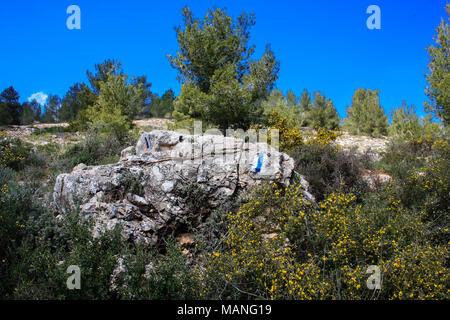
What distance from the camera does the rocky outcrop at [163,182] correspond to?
523 cm

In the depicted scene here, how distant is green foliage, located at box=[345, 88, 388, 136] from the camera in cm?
2769

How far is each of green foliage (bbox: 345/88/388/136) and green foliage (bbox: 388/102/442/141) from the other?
1314cm

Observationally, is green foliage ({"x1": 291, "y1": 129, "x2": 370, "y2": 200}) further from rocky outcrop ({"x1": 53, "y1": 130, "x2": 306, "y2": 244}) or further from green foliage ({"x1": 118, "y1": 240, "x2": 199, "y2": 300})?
green foliage ({"x1": 118, "y1": 240, "x2": 199, "y2": 300})

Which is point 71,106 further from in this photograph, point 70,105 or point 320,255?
point 320,255

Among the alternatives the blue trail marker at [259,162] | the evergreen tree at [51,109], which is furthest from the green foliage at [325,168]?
the evergreen tree at [51,109]

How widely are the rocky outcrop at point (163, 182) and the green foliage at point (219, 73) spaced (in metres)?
5.34

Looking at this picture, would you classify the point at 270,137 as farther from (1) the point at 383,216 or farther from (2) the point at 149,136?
(1) the point at 383,216

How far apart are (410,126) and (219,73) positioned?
1138 centimetres

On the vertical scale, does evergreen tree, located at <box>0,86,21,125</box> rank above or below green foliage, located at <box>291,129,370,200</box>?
above

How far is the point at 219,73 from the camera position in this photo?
11.9m

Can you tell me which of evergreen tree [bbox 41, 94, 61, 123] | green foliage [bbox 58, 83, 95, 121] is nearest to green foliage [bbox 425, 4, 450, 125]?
green foliage [bbox 58, 83, 95, 121]

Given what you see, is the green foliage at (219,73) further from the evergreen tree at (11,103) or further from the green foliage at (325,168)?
the evergreen tree at (11,103)

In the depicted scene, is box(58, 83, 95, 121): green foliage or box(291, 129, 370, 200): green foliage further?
box(58, 83, 95, 121): green foliage

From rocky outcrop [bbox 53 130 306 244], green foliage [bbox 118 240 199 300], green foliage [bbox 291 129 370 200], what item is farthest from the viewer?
green foliage [bbox 291 129 370 200]
